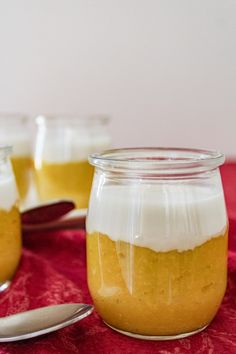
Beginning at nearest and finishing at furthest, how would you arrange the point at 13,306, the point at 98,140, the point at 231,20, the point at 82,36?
the point at 13,306 → the point at 98,140 → the point at 231,20 → the point at 82,36

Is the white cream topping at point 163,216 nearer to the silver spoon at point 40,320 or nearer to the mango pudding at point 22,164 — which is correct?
the silver spoon at point 40,320

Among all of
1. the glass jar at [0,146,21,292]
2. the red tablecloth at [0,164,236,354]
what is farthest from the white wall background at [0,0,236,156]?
the glass jar at [0,146,21,292]

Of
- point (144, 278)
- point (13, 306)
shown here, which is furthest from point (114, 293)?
point (13, 306)

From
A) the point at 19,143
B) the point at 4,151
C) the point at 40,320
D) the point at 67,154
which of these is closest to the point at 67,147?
the point at 67,154

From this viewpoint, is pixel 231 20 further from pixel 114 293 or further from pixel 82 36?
pixel 114 293

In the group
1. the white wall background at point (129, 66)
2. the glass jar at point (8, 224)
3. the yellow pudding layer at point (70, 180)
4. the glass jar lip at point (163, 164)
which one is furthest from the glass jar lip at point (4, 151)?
the white wall background at point (129, 66)

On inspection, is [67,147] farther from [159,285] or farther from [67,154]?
[159,285]

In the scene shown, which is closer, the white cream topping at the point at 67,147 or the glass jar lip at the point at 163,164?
the glass jar lip at the point at 163,164
